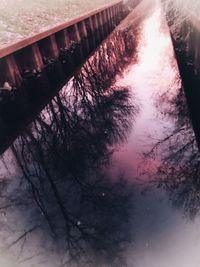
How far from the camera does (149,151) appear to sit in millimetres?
6082

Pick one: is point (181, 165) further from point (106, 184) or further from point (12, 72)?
point (12, 72)

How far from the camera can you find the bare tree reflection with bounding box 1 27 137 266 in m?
4.25

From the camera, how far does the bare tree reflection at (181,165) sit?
15.4 ft

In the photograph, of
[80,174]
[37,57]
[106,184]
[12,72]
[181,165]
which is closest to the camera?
[106,184]

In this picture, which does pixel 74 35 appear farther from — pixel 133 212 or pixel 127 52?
pixel 133 212

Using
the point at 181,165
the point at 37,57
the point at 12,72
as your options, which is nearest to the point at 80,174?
the point at 181,165

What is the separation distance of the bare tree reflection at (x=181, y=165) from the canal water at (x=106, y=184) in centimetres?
2

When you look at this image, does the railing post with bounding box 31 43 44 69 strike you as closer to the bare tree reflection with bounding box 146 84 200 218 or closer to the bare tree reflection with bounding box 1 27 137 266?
the bare tree reflection with bounding box 1 27 137 266

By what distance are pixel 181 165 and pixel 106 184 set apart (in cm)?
140

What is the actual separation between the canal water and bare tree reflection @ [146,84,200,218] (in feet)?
0.06

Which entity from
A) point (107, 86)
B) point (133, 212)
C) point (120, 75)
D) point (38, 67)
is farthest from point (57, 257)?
point (38, 67)

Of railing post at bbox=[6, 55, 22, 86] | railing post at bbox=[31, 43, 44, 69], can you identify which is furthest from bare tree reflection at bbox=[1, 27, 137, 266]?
railing post at bbox=[31, 43, 44, 69]

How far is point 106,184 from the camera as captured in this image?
534 centimetres

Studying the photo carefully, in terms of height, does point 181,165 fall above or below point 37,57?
below
